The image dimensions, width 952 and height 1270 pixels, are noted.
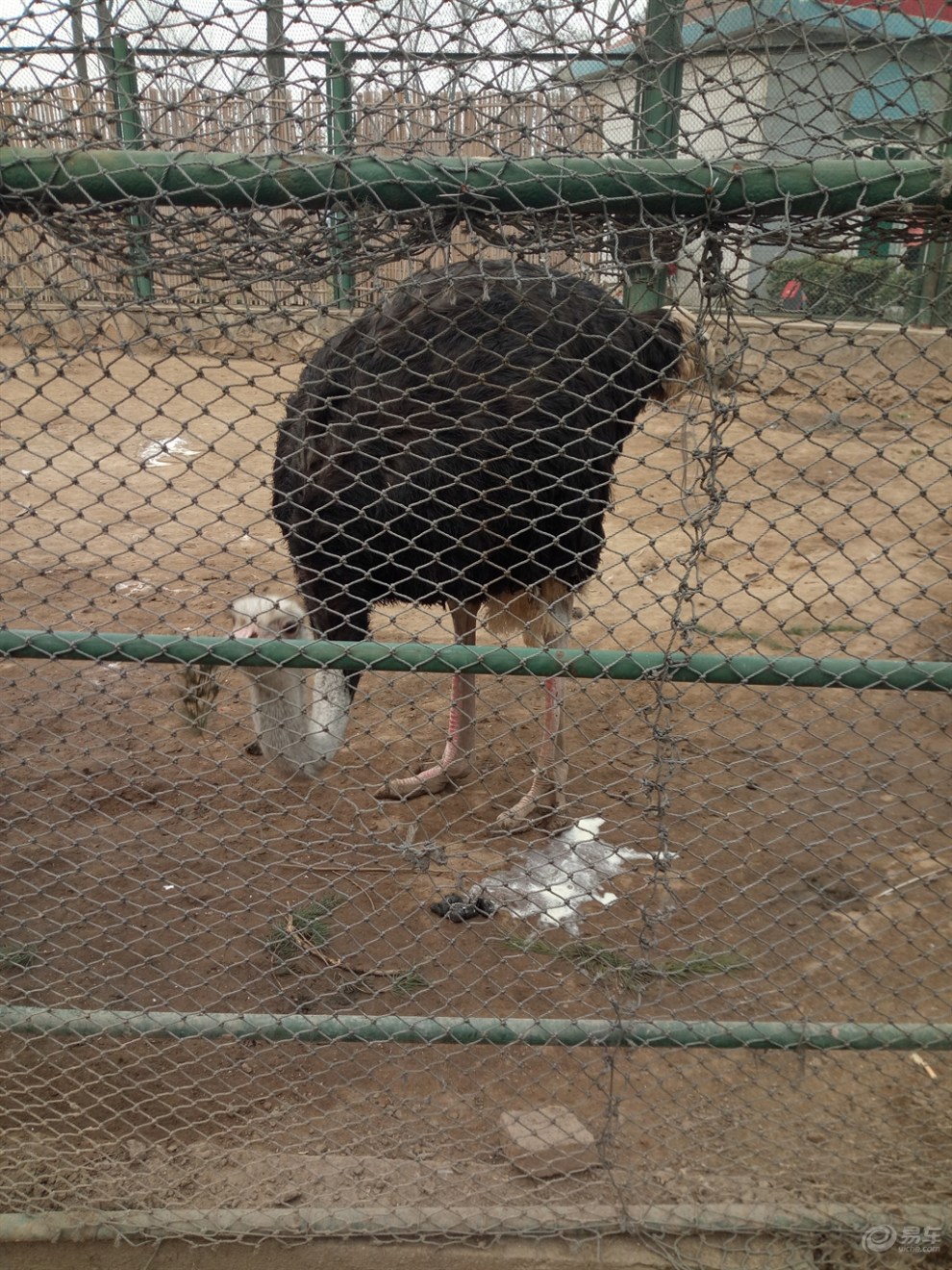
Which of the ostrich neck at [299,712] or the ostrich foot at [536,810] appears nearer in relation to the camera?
the ostrich neck at [299,712]

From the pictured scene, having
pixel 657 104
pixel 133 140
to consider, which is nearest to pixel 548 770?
pixel 657 104

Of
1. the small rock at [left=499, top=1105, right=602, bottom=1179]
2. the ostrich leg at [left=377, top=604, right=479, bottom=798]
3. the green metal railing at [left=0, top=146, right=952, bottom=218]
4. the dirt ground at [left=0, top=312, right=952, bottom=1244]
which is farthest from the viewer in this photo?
the ostrich leg at [left=377, top=604, right=479, bottom=798]

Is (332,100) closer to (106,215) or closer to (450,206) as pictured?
(450,206)

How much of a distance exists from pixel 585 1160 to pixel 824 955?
1.14 metres

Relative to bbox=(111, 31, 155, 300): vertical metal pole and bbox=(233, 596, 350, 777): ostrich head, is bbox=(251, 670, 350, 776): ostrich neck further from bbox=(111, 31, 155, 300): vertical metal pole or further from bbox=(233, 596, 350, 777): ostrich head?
bbox=(111, 31, 155, 300): vertical metal pole

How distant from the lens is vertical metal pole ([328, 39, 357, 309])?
Answer: 1.73 m

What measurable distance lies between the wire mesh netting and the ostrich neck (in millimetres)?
20

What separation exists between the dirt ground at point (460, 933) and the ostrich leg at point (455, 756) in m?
0.07

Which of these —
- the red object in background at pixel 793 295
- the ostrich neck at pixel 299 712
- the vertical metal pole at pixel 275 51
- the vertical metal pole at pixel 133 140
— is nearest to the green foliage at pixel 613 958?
the ostrich neck at pixel 299 712

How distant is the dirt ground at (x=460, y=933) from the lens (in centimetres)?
245

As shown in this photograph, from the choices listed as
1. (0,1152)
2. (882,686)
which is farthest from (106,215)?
(0,1152)

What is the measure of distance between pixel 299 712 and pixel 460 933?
933 millimetres

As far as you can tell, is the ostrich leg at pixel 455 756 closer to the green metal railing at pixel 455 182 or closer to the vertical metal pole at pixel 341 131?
the vertical metal pole at pixel 341 131

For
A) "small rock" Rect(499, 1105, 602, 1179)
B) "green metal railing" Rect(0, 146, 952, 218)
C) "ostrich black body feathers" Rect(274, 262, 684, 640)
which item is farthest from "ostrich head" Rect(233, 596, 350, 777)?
"green metal railing" Rect(0, 146, 952, 218)
